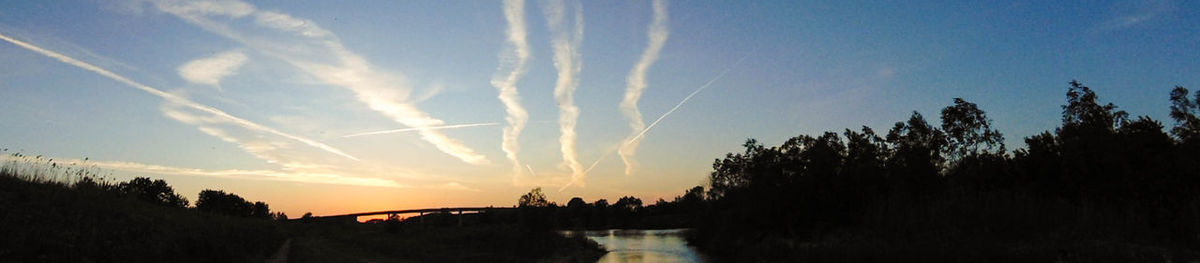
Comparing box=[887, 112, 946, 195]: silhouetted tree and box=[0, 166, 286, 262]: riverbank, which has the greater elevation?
box=[887, 112, 946, 195]: silhouetted tree

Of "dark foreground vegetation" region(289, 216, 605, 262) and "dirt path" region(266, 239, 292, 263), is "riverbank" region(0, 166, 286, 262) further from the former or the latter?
"dark foreground vegetation" region(289, 216, 605, 262)

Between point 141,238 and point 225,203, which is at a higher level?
point 225,203

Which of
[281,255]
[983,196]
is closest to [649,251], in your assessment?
[983,196]

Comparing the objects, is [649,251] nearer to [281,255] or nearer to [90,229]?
[281,255]

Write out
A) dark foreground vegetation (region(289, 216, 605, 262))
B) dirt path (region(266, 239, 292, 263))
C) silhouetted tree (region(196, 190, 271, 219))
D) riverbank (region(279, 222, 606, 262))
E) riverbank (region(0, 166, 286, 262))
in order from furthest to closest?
silhouetted tree (region(196, 190, 271, 219)), dark foreground vegetation (region(289, 216, 605, 262)), riverbank (region(279, 222, 606, 262)), dirt path (region(266, 239, 292, 263)), riverbank (region(0, 166, 286, 262))

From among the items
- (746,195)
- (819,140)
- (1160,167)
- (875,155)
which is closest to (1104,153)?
(1160,167)

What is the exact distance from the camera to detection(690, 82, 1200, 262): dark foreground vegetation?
26.0 m

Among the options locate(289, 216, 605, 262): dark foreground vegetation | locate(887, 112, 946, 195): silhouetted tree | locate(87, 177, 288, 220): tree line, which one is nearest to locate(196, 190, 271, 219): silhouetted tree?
locate(87, 177, 288, 220): tree line

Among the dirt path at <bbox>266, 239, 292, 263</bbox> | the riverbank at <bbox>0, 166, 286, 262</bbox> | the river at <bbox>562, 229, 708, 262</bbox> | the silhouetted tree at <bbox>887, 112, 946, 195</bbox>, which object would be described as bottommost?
the river at <bbox>562, 229, 708, 262</bbox>

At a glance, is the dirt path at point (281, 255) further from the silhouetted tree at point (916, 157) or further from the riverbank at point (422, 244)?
the silhouetted tree at point (916, 157)

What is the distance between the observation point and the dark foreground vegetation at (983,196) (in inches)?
1024

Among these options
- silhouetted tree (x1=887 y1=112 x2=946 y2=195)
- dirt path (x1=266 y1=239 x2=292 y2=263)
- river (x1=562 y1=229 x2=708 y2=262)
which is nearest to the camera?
dirt path (x1=266 y1=239 x2=292 y2=263)

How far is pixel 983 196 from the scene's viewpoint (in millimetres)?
33594

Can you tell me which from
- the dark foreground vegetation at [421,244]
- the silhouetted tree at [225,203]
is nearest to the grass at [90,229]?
the dark foreground vegetation at [421,244]
